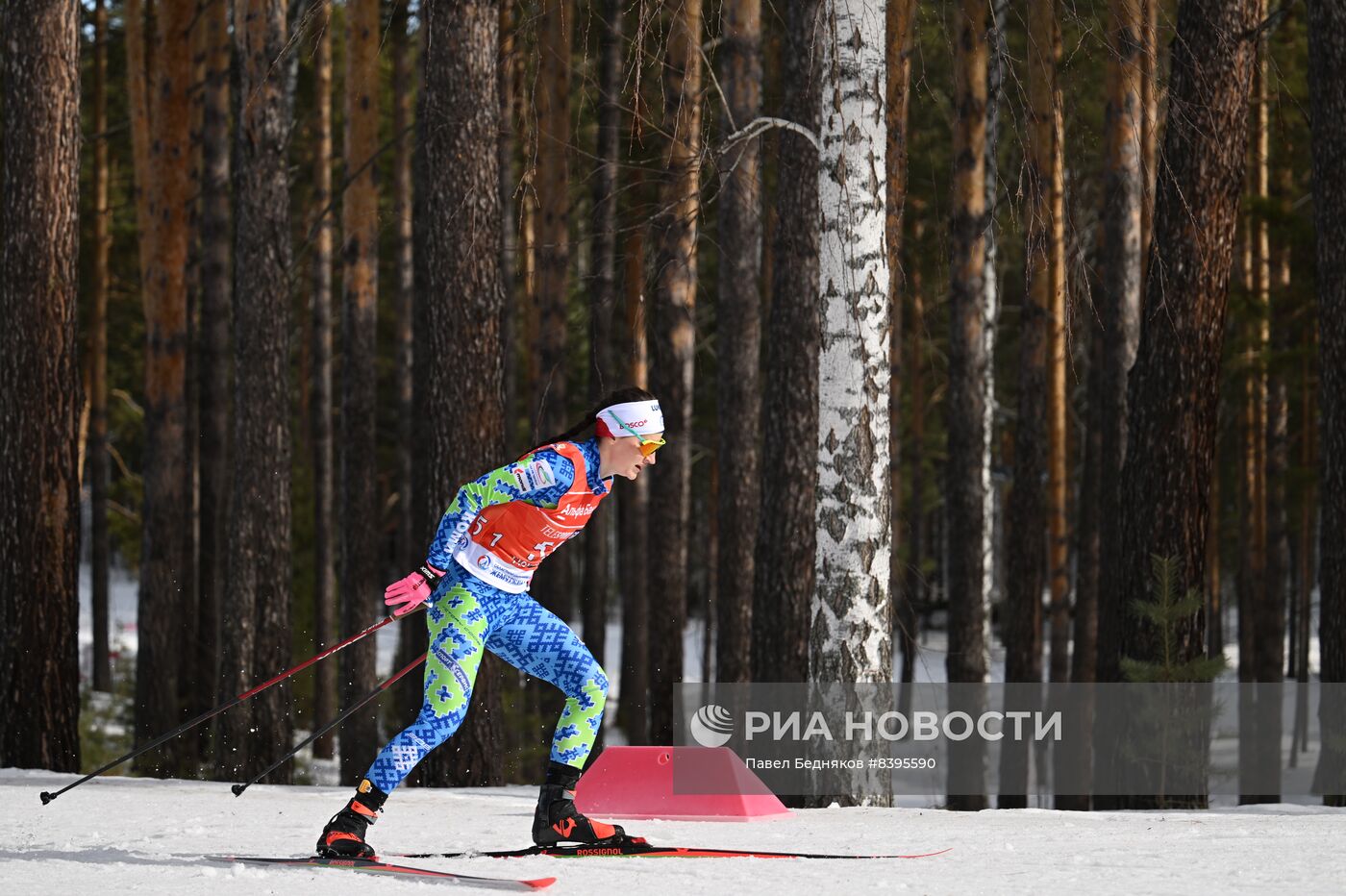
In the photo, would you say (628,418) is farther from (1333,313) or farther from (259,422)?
(259,422)

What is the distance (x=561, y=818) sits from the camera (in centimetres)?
591

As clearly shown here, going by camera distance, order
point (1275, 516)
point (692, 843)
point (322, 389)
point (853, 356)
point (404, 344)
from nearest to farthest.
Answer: point (692, 843) → point (853, 356) → point (404, 344) → point (322, 389) → point (1275, 516)

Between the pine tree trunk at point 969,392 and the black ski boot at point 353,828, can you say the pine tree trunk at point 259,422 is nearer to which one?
the pine tree trunk at point 969,392

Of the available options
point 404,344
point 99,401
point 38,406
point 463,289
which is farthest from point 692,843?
point 99,401

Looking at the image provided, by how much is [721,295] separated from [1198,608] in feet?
18.7

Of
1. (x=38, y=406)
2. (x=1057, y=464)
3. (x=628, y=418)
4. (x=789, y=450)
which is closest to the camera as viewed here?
(x=628, y=418)

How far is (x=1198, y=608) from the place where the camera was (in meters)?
9.38

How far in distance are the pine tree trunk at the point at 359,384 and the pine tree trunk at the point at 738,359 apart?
399 cm

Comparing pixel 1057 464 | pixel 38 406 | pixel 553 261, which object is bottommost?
pixel 1057 464

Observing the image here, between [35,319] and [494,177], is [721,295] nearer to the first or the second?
[494,177]

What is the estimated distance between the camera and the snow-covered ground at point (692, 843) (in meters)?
5.26

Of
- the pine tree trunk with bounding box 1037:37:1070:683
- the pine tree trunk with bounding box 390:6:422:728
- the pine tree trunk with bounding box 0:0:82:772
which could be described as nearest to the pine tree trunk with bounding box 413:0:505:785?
the pine tree trunk with bounding box 0:0:82:772

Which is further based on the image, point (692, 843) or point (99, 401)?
point (99, 401)

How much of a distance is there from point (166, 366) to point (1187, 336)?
10739mm
